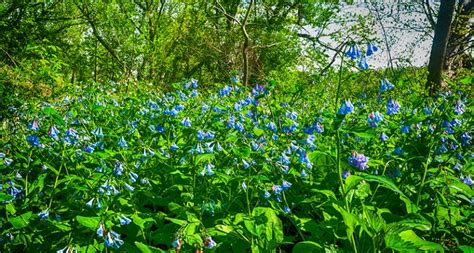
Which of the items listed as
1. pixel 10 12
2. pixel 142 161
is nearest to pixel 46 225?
pixel 142 161

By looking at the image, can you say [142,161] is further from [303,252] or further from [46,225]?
[303,252]

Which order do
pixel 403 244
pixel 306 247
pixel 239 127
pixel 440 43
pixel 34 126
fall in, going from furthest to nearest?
pixel 440 43, pixel 239 127, pixel 34 126, pixel 306 247, pixel 403 244

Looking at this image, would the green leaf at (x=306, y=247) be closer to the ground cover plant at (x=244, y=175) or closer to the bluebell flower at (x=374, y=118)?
the ground cover plant at (x=244, y=175)

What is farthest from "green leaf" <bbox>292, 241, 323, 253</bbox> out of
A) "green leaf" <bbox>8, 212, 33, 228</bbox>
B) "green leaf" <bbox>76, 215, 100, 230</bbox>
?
"green leaf" <bbox>8, 212, 33, 228</bbox>

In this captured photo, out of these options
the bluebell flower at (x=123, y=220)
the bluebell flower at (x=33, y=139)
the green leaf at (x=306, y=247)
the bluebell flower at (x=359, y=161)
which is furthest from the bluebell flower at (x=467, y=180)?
the bluebell flower at (x=33, y=139)

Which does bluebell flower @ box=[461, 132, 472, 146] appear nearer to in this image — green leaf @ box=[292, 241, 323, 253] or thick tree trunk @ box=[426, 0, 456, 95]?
green leaf @ box=[292, 241, 323, 253]

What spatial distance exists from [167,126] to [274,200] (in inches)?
51.4

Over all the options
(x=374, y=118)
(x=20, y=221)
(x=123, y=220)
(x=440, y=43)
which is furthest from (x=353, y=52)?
(x=440, y=43)

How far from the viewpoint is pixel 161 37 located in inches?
714

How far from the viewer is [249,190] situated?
2.57 m

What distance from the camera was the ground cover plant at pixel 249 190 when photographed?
188 centimetres

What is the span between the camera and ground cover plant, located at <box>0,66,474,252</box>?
1.88 metres

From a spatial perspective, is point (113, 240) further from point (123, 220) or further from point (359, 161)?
point (359, 161)

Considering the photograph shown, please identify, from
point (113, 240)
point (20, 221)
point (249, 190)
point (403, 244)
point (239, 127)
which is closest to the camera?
point (403, 244)
